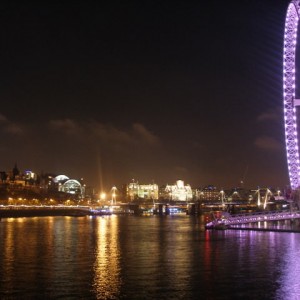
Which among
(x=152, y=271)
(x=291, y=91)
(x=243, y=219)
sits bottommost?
(x=152, y=271)

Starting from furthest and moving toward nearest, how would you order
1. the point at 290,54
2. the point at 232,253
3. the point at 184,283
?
the point at 290,54 → the point at 232,253 → the point at 184,283

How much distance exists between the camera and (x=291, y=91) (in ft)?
130

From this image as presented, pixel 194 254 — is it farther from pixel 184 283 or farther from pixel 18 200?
pixel 18 200

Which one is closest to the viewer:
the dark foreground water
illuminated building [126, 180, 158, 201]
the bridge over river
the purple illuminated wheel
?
the dark foreground water

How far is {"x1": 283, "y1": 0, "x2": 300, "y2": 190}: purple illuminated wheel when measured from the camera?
36.2 m

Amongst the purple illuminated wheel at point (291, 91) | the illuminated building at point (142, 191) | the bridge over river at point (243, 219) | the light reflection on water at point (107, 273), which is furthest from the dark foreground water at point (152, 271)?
the illuminated building at point (142, 191)

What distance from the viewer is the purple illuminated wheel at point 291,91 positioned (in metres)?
36.2

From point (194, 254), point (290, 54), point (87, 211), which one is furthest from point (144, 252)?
point (87, 211)

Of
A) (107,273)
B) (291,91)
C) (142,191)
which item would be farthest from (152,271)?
(142,191)

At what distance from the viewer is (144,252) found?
90.7ft

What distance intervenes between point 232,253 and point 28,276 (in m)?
10.5

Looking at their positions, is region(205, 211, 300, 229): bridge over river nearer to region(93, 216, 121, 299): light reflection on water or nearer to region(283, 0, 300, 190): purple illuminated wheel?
region(283, 0, 300, 190): purple illuminated wheel

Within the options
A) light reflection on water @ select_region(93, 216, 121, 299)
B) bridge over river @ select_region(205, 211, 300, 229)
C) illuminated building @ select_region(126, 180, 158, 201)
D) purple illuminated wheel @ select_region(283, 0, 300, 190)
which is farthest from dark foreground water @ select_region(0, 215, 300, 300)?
illuminated building @ select_region(126, 180, 158, 201)

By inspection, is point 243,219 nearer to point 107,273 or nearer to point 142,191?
point 107,273
